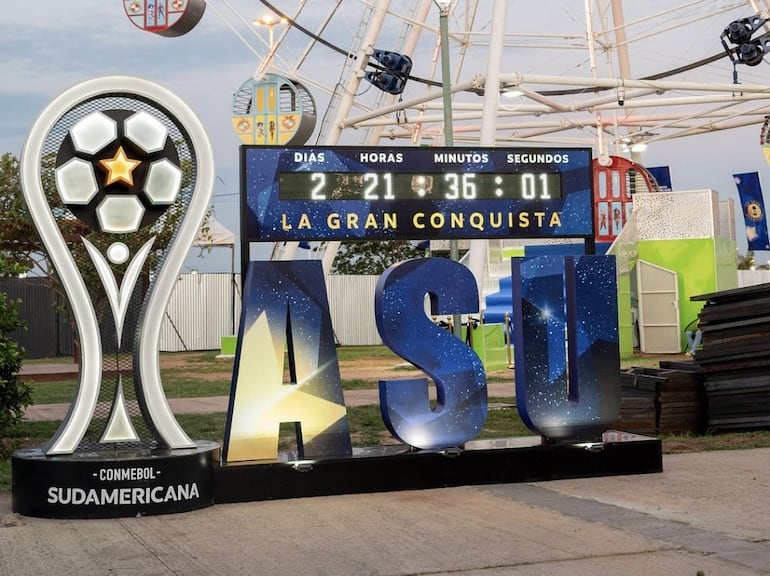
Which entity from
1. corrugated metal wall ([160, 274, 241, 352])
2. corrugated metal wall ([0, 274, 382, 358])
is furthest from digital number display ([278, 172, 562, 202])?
corrugated metal wall ([160, 274, 241, 352])

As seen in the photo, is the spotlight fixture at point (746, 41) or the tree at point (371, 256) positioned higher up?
the spotlight fixture at point (746, 41)

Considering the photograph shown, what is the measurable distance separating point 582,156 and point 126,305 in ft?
15.4

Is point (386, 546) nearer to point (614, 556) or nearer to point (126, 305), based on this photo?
point (614, 556)

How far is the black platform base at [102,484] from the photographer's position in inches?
351

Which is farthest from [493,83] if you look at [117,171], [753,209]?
[753,209]

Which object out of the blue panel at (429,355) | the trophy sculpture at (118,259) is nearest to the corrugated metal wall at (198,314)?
the blue panel at (429,355)

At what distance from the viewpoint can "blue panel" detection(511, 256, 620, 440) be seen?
429 inches

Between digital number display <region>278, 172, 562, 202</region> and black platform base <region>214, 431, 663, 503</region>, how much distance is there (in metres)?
2.33

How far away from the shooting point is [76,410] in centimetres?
931

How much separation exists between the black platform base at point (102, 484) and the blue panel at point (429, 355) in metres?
2.03

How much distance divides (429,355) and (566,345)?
4.68 ft

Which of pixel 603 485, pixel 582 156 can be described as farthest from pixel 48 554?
pixel 582 156

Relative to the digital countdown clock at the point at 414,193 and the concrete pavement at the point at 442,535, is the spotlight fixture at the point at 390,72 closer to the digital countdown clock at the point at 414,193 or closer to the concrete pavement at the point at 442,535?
the digital countdown clock at the point at 414,193

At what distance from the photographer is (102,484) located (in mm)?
8922
